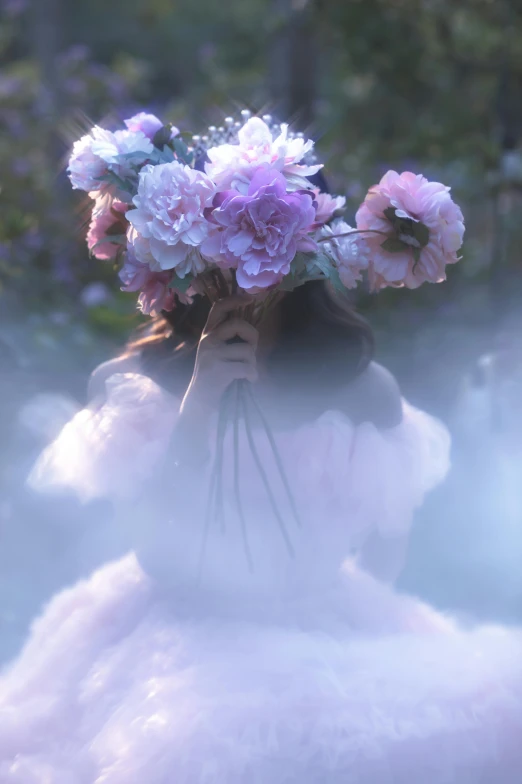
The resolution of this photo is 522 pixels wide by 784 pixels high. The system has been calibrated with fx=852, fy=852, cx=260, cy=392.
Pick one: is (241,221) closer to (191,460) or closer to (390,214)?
(390,214)

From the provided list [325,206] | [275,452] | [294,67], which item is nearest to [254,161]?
[325,206]

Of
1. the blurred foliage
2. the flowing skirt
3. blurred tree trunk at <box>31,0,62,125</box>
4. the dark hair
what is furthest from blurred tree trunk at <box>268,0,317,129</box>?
the flowing skirt

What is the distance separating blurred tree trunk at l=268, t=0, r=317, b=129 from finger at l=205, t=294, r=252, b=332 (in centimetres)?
315

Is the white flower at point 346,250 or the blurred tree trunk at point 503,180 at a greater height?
the blurred tree trunk at point 503,180

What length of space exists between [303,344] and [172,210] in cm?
38

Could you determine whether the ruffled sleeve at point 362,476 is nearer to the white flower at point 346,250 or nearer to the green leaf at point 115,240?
the white flower at point 346,250

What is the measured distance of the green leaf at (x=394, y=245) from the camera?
123 centimetres

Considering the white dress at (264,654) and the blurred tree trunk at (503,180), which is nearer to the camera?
the white dress at (264,654)

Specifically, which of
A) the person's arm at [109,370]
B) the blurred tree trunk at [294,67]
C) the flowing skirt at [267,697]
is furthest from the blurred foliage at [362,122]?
the flowing skirt at [267,697]

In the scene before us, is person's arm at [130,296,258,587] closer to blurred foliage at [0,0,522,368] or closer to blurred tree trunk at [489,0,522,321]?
blurred tree trunk at [489,0,522,321]

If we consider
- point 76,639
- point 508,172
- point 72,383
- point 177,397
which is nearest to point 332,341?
point 177,397

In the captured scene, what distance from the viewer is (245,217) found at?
1115 millimetres

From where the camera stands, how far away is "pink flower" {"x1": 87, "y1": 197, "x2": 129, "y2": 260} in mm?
1300

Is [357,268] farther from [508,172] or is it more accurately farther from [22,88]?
[22,88]
